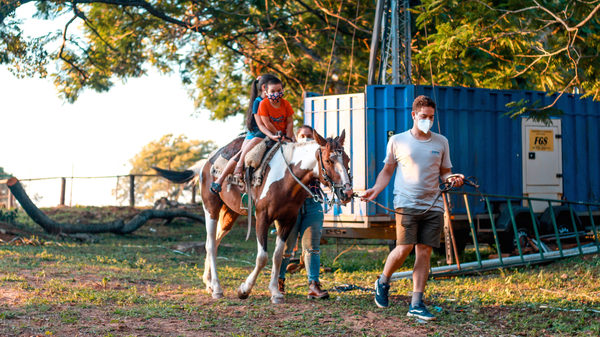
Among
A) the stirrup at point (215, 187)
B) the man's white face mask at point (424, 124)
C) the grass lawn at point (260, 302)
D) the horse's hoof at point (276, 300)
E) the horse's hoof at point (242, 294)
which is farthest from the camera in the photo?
the stirrup at point (215, 187)

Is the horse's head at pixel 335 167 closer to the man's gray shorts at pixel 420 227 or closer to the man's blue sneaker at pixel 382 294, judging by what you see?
the man's gray shorts at pixel 420 227

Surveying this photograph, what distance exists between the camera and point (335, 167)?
643 centimetres

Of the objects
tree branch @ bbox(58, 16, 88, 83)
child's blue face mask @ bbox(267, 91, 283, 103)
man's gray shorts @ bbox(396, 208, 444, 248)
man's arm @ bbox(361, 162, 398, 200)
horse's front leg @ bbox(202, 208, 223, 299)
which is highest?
tree branch @ bbox(58, 16, 88, 83)

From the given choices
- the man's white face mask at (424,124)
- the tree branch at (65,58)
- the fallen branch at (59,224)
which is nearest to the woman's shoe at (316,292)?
the man's white face mask at (424,124)

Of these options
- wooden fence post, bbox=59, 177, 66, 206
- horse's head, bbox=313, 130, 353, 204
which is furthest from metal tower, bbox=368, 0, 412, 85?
wooden fence post, bbox=59, 177, 66, 206

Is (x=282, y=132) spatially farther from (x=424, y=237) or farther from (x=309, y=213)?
(x=424, y=237)

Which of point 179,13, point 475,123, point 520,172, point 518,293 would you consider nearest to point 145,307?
point 518,293

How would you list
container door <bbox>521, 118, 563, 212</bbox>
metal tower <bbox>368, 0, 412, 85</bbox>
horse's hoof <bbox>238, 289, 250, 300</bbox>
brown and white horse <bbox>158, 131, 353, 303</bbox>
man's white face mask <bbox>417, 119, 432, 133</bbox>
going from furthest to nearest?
metal tower <bbox>368, 0, 412, 85</bbox> → container door <bbox>521, 118, 563, 212</bbox> → horse's hoof <bbox>238, 289, 250, 300</bbox> → brown and white horse <bbox>158, 131, 353, 303</bbox> → man's white face mask <bbox>417, 119, 432, 133</bbox>

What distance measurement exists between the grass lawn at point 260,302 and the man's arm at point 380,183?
1.17 metres

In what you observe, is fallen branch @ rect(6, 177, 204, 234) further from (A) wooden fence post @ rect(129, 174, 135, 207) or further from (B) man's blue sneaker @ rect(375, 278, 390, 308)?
(B) man's blue sneaker @ rect(375, 278, 390, 308)

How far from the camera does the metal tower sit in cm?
1302

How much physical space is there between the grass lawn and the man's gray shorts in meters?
0.76

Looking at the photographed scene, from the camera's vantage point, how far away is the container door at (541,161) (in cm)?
A: 1241

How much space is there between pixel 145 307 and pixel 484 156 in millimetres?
7371
